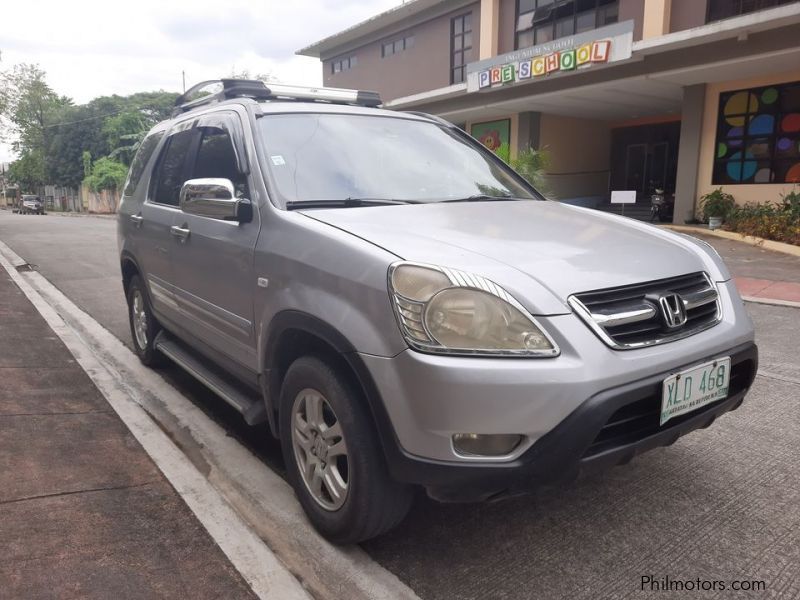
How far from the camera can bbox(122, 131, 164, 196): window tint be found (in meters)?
4.78

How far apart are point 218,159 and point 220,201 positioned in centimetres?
75

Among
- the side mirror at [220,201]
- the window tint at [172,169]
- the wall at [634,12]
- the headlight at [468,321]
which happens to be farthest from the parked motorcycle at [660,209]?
the headlight at [468,321]

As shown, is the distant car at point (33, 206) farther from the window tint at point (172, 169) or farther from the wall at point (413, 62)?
the window tint at point (172, 169)

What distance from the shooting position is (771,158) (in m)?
14.3

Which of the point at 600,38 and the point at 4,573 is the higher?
the point at 600,38

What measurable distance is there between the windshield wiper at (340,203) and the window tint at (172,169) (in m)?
1.49

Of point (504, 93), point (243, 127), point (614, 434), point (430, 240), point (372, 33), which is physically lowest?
point (614, 434)

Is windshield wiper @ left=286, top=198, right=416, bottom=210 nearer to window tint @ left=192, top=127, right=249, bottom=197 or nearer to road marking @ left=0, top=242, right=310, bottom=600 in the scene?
window tint @ left=192, top=127, right=249, bottom=197

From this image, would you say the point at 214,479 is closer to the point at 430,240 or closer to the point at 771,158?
the point at 430,240

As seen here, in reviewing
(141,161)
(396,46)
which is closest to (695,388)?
(141,161)

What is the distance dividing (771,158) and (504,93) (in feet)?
24.5

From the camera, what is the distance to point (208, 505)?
2.83 metres

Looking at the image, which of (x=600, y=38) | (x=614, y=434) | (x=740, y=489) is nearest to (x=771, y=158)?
(x=600, y=38)

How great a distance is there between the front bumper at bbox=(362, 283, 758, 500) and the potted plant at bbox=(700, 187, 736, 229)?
13.9 m
